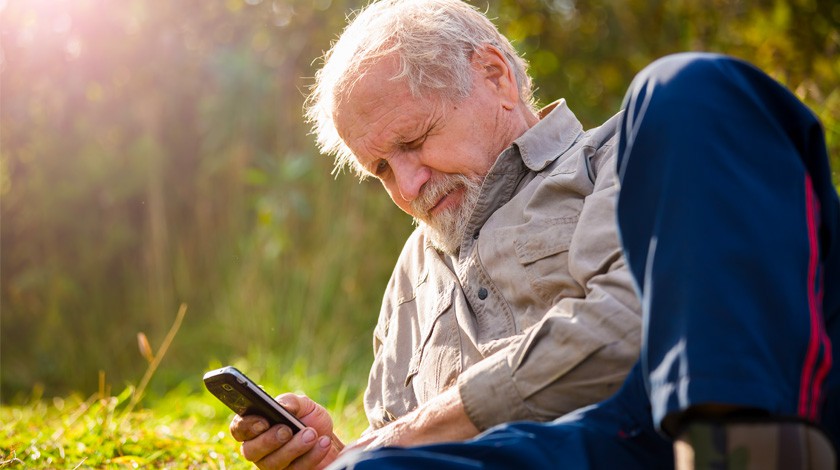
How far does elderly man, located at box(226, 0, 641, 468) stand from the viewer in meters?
1.82

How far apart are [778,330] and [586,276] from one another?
2.10 feet

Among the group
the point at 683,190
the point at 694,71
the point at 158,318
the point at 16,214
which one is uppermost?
the point at 694,71

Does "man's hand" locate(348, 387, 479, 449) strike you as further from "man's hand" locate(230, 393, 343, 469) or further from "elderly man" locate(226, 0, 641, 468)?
"man's hand" locate(230, 393, 343, 469)

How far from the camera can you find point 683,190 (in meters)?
1.40

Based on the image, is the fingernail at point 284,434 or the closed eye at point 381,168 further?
the closed eye at point 381,168

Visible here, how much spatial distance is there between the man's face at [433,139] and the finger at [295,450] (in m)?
0.60

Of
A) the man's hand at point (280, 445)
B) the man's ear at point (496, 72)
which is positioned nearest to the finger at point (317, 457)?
the man's hand at point (280, 445)

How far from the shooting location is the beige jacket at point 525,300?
1807 millimetres

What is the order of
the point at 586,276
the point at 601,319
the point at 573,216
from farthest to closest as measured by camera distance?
1. the point at 573,216
2. the point at 586,276
3. the point at 601,319

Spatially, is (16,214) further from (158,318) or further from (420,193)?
(420,193)

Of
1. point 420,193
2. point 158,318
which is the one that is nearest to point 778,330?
point 420,193

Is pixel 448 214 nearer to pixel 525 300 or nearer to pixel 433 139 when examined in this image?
pixel 433 139

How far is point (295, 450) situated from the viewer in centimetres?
239

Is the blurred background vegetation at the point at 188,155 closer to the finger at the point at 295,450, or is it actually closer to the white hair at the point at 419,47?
the white hair at the point at 419,47
